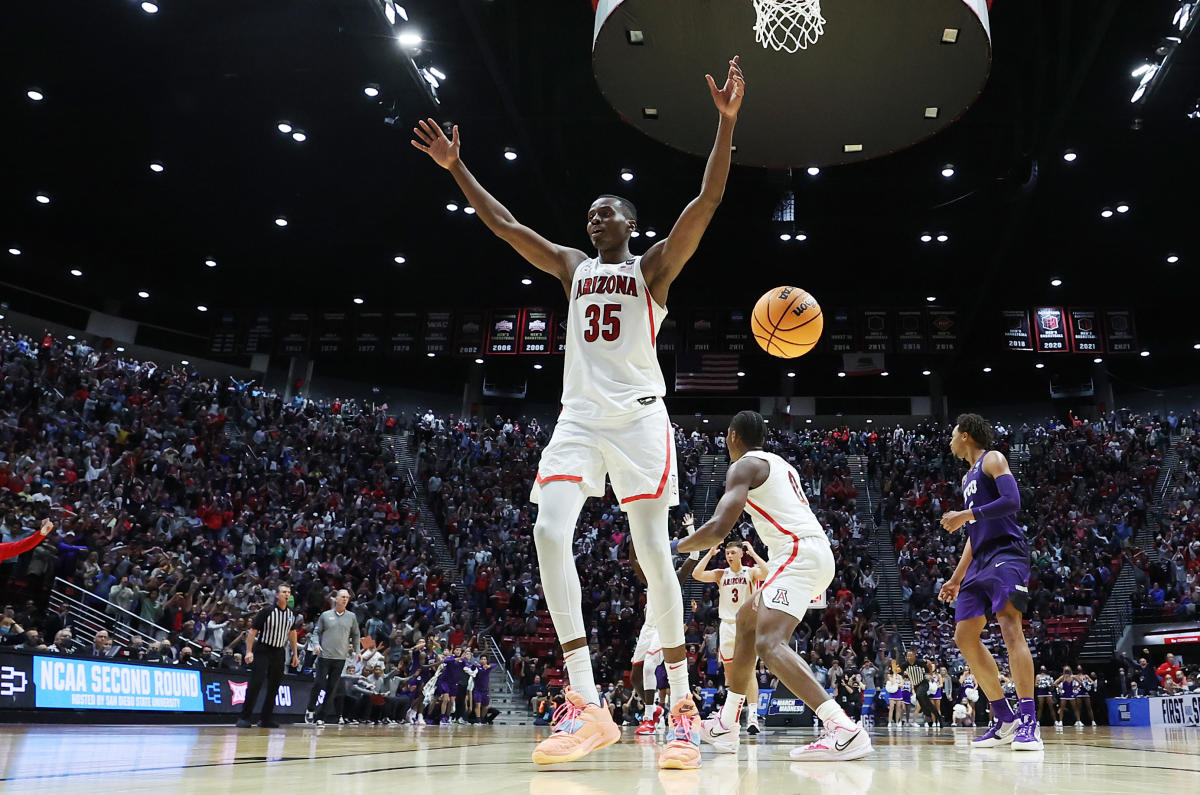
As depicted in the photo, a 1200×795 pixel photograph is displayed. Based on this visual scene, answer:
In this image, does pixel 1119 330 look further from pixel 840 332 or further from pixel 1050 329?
pixel 840 332

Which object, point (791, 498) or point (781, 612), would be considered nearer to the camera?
point (781, 612)

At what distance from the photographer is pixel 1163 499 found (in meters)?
20.9

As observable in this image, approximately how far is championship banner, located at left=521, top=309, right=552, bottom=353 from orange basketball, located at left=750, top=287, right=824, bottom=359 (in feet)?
47.6

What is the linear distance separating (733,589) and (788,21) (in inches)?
190

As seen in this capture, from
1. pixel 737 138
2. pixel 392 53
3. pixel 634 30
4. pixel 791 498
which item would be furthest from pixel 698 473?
pixel 791 498

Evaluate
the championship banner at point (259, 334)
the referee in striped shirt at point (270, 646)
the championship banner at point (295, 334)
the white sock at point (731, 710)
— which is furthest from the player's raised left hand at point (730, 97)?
the championship banner at point (259, 334)

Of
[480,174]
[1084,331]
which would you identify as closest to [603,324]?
[480,174]

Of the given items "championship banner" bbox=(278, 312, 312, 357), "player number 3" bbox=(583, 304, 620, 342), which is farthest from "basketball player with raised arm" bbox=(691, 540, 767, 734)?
"championship banner" bbox=(278, 312, 312, 357)

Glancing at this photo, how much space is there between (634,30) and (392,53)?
7925 millimetres

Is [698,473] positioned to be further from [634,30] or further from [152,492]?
[634,30]

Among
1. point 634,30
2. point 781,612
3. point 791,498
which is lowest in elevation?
point 781,612

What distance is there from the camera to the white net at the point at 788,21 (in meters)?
6.42

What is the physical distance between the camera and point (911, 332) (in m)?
21.1

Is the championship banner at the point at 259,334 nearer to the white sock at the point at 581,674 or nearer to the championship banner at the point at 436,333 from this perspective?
the championship banner at the point at 436,333
